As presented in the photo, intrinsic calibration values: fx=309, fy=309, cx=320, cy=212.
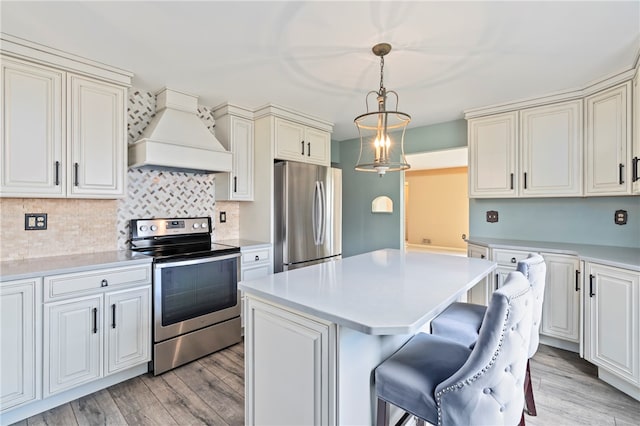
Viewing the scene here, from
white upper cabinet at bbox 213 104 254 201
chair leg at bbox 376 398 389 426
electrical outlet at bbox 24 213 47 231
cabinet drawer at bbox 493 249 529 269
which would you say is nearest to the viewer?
chair leg at bbox 376 398 389 426

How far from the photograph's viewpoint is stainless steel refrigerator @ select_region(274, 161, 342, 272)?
10.8 ft

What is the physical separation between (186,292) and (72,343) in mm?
762

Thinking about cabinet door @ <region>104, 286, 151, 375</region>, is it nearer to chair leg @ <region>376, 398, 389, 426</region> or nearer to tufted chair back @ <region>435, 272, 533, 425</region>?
chair leg @ <region>376, 398, 389, 426</region>

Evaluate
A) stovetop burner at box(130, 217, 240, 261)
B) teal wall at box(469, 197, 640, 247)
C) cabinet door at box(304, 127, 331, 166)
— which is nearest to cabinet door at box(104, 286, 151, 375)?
stovetop burner at box(130, 217, 240, 261)

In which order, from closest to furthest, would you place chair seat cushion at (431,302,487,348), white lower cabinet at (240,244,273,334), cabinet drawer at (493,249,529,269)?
1. chair seat cushion at (431,302,487,348)
2. cabinet drawer at (493,249,529,269)
3. white lower cabinet at (240,244,273,334)

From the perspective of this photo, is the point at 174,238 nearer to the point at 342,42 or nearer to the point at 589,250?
the point at 342,42

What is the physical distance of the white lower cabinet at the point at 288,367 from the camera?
1.20 meters

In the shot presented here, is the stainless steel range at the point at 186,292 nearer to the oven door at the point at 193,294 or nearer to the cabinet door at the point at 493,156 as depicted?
the oven door at the point at 193,294

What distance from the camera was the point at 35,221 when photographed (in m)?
2.30

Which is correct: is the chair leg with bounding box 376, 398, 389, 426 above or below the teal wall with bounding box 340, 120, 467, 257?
below

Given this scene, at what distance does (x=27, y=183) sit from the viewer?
2.09 meters

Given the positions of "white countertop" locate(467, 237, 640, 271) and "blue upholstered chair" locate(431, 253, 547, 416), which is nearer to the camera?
"blue upholstered chair" locate(431, 253, 547, 416)

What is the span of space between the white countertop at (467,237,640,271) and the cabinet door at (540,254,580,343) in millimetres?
93

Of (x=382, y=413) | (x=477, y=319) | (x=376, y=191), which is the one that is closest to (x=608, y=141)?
(x=477, y=319)
